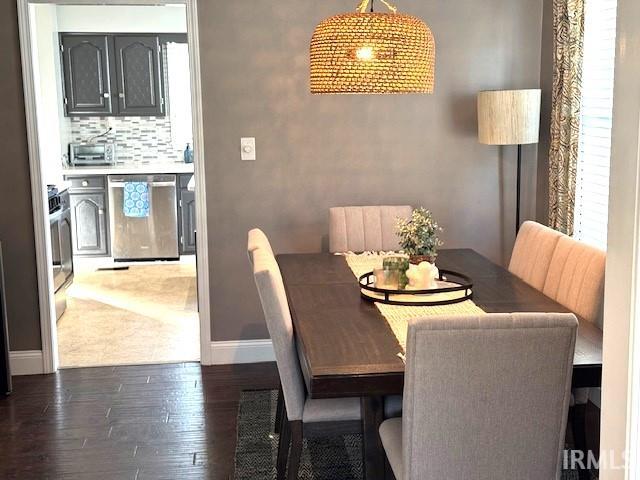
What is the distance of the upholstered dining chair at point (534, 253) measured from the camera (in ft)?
11.4

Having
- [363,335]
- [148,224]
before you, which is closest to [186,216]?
[148,224]

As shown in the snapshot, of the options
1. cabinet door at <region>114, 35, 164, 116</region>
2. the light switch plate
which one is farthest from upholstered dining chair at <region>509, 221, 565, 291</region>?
cabinet door at <region>114, 35, 164, 116</region>

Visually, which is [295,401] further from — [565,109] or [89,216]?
[89,216]

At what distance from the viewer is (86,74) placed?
776 cm

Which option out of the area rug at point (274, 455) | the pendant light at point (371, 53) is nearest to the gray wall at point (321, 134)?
the area rug at point (274, 455)

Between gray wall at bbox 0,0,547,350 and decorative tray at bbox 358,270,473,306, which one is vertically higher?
gray wall at bbox 0,0,547,350

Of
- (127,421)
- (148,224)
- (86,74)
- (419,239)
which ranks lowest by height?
(127,421)

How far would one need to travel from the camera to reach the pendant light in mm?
2877

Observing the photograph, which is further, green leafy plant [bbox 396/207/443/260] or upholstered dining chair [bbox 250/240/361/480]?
green leafy plant [bbox 396/207/443/260]

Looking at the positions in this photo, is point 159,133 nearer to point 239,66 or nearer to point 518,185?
point 239,66

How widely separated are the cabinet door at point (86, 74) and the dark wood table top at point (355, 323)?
174 inches

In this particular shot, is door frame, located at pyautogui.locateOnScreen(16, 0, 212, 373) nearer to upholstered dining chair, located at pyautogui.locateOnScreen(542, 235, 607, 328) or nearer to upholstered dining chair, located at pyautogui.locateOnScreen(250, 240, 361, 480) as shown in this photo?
upholstered dining chair, located at pyautogui.locateOnScreen(250, 240, 361, 480)

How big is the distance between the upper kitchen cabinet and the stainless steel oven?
1.42 m

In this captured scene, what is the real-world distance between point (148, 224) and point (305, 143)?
3497 mm
